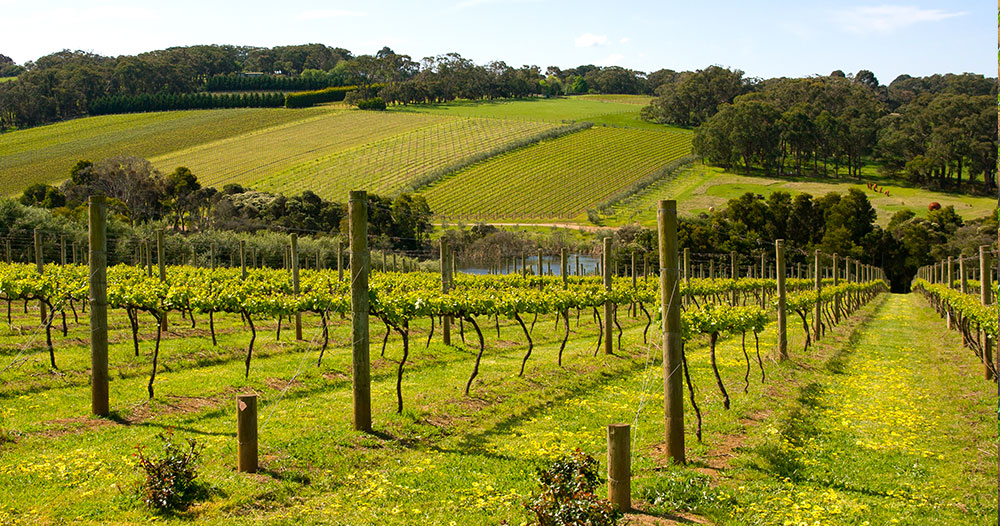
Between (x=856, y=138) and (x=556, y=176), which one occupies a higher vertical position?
(x=856, y=138)

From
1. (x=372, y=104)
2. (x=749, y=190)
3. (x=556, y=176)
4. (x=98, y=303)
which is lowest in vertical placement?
(x=98, y=303)

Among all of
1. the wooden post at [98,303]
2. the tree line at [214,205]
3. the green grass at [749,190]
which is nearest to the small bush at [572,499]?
the wooden post at [98,303]

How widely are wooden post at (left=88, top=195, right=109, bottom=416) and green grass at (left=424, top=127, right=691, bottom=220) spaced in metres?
58.7

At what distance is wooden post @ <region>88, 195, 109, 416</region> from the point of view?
10.1 meters

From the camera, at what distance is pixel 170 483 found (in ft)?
23.1

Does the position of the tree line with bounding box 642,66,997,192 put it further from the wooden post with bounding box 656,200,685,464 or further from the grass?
the wooden post with bounding box 656,200,685,464

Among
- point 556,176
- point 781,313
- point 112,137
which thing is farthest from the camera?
point 112,137

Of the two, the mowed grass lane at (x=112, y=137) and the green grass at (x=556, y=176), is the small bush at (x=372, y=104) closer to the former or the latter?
the mowed grass lane at (x=112, y=137)

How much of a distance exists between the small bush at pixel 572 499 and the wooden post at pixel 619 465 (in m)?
0.20

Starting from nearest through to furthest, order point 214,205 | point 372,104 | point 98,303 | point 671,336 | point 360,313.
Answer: point 671,336
point 360,313
point 98,303
point 214,205
point 372,104

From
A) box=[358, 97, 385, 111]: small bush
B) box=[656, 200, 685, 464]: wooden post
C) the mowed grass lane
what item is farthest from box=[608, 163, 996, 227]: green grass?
box=[656, 200, 685, 464]: wooden post

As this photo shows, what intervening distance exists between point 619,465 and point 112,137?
95.2 metres

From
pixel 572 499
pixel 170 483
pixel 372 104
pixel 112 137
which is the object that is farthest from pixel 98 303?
pixel 372 104

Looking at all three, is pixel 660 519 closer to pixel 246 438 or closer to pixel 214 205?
pixel 246 438
